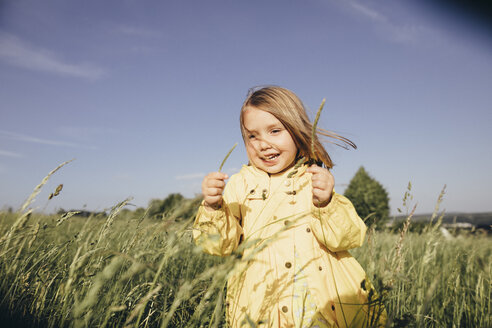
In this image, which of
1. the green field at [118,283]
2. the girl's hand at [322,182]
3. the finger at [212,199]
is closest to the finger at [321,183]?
the girl's hand at [322,182]

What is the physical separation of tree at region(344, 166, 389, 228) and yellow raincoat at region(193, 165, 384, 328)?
17391 millimetres

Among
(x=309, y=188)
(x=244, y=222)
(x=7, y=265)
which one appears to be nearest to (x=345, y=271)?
(x=309, y=188)

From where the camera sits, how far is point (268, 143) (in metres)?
2.11

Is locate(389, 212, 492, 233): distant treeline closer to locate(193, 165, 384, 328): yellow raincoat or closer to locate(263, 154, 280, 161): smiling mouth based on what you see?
locate(193, 165, 384, 328): yellow raincoat

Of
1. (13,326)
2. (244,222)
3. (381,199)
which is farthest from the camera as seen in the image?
(381,199)

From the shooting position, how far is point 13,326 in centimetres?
116

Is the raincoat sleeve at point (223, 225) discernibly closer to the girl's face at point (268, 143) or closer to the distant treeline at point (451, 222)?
the girl's face at point (268, 143)

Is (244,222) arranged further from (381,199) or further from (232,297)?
(381,199)

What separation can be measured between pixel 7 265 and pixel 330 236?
2.02 meters

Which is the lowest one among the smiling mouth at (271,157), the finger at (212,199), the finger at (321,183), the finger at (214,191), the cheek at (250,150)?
the finger at (212,199)

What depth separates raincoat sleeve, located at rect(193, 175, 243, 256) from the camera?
5.19 feet

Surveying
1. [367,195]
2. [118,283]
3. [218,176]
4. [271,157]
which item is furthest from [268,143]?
[367,195]

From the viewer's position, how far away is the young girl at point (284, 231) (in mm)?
1545

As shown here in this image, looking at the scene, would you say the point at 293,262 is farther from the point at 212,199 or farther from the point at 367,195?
the point at 367,195
